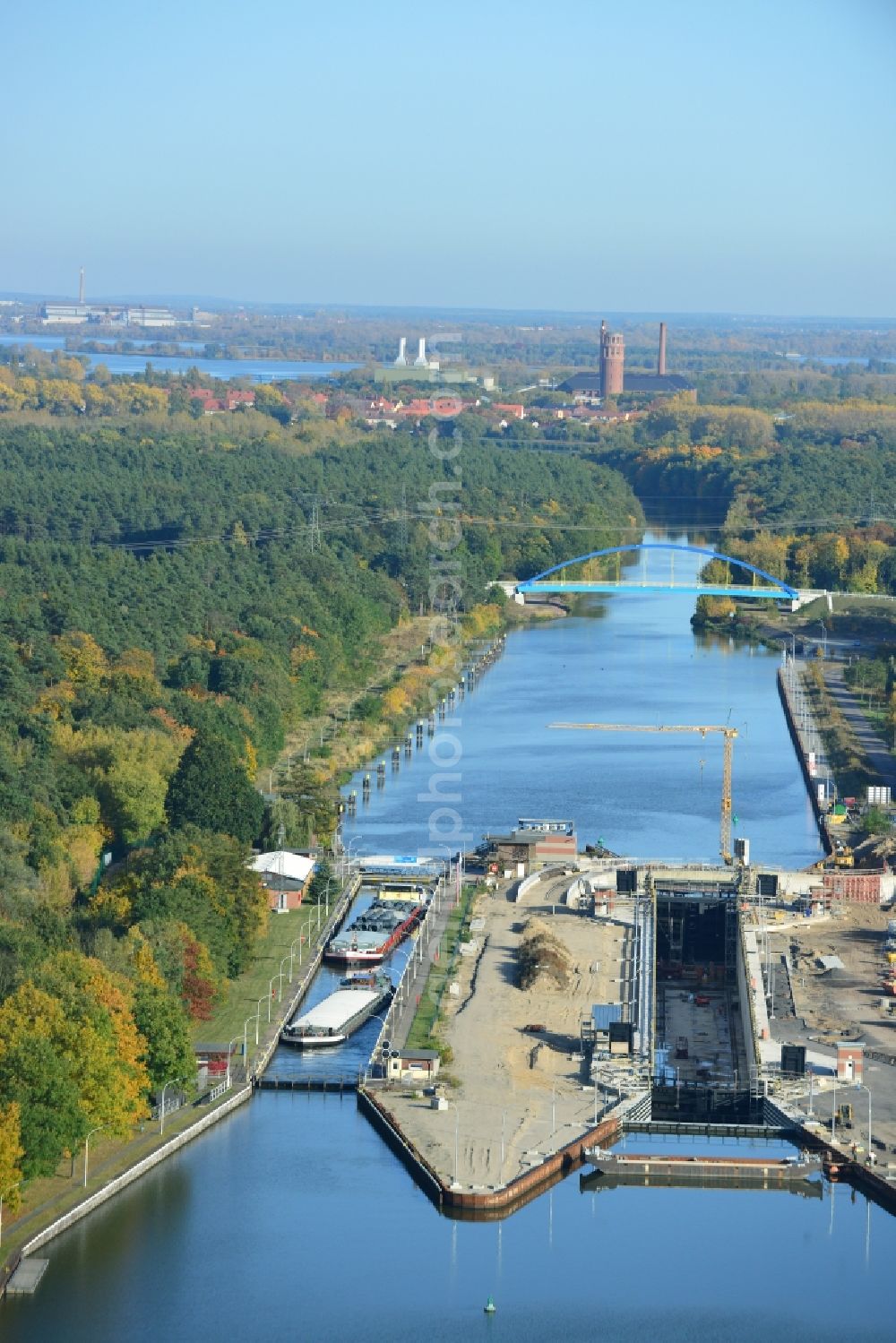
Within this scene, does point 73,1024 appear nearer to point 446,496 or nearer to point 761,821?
point 761,821

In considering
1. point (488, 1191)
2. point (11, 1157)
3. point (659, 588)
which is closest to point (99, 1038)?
point (11, 1157)

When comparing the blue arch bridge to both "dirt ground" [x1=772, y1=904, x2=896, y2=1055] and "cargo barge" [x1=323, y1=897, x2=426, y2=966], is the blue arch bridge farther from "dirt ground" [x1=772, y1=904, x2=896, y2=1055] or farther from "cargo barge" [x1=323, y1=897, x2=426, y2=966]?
"cargo barge" [x1=323, y1=897, x2=426, y2=966]

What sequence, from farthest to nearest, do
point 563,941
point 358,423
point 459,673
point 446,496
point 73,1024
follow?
point 358,423, point 446,496, point 459,673, point 563,941, point 73,1024

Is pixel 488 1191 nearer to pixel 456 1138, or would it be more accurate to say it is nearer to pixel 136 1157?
pixel 456 1138

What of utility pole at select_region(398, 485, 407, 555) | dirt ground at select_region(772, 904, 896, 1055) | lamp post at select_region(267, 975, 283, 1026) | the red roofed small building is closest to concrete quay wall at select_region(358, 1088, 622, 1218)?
lamp post at select_region(267, 975, 283, 1026)

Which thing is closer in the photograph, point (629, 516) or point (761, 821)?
point (761, 821)

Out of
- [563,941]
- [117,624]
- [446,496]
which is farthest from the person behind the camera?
[446,496]

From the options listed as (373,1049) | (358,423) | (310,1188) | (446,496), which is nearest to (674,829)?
(373,1049)
